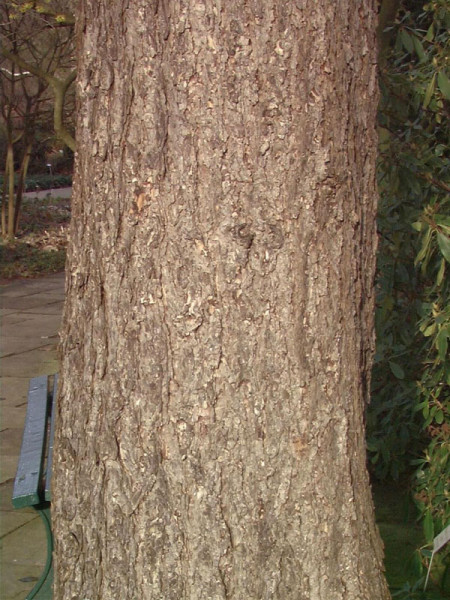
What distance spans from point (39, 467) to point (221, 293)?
71.7 inches

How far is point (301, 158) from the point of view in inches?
82.3

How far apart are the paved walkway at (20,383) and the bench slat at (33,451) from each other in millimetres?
579

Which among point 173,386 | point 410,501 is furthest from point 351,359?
point 410,501

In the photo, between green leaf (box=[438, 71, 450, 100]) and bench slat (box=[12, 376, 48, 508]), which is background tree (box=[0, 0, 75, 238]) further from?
green leaf (box=[438, 71, 450, 100])

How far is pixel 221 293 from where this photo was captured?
6.87ft

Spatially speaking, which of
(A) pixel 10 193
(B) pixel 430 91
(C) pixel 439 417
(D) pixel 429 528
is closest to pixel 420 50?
(B) pixel 430 91

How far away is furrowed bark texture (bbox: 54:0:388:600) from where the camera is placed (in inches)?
81.2

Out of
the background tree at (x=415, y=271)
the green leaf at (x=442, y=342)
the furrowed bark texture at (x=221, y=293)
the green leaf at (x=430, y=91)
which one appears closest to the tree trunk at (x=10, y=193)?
the background tree at (x=415, y=271)

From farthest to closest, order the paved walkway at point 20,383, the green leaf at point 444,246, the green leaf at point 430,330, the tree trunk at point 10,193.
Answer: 1. the tree trunk at point 10,193
2. the paved walkway at point 20,383
3. the green leaf at point 430,330
4. the green leaf at point 444,246

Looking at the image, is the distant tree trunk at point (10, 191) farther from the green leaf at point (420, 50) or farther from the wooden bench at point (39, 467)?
the green leaf at point (420, 50)

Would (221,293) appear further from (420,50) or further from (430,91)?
(420,50)

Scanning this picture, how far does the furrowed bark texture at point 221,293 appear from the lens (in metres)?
2.06

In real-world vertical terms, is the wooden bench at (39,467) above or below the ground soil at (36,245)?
above

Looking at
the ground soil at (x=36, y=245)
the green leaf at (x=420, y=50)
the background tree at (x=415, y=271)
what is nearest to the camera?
the background tree at (x=415, y=271)
